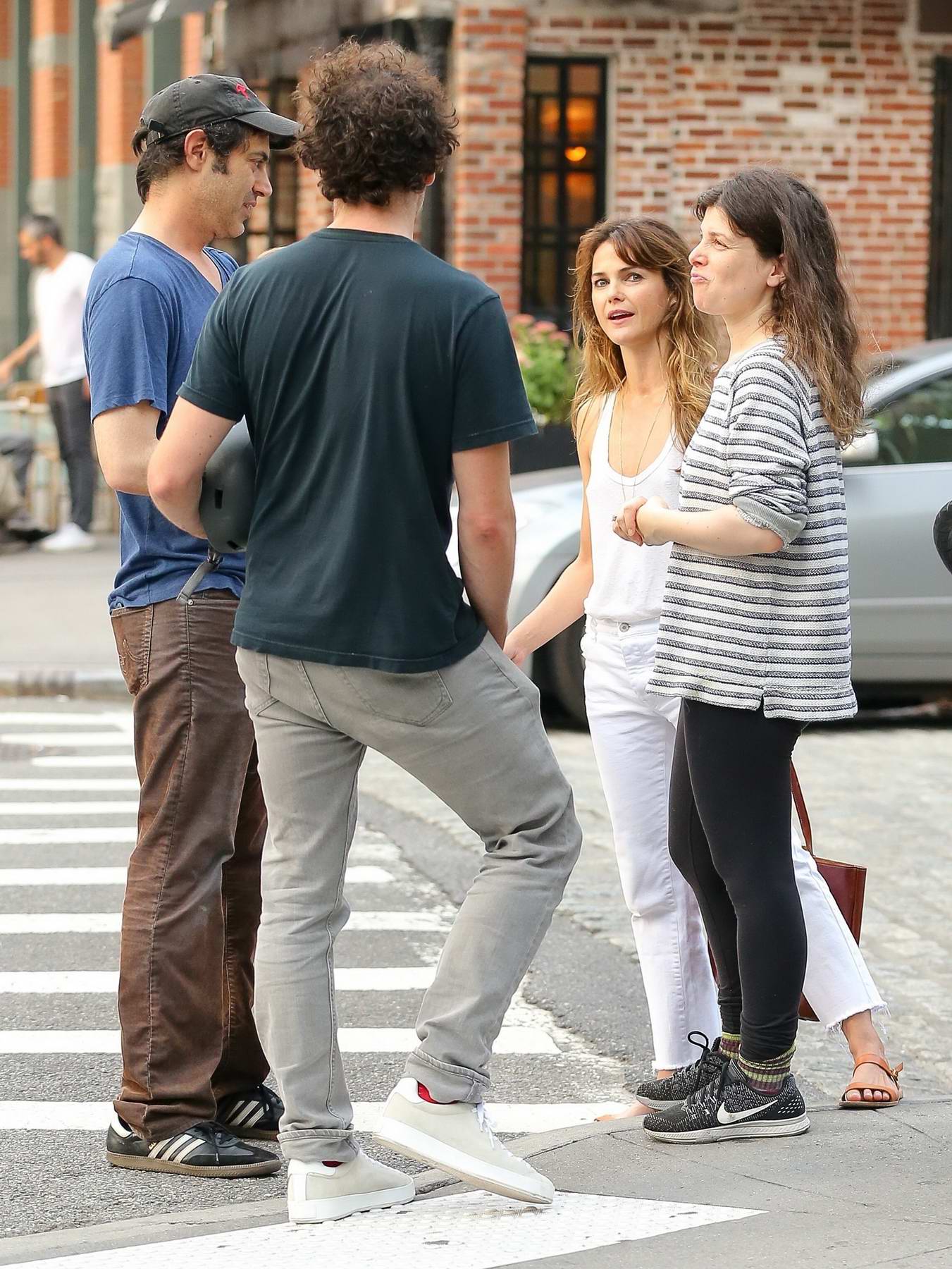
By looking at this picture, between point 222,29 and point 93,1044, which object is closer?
point 93,1044

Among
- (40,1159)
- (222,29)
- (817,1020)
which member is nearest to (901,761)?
(817,1020)

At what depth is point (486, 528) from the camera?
3.33 metres

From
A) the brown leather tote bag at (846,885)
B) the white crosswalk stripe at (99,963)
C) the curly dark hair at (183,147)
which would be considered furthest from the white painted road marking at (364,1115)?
the curly dark hair at (183,147)

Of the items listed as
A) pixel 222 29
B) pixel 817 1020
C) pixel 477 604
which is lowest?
pixel 817 1020

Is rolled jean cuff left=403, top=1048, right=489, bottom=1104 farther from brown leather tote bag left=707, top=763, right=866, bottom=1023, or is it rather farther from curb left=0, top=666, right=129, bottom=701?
curb left=0, top=666, right=129, bottom=701

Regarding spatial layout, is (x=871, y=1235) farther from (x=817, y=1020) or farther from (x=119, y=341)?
(x=119, y=341)

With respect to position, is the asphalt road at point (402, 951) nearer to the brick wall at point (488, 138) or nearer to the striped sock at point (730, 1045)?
the striped sock at point (730, 1045)

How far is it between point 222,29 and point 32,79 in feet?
22.7

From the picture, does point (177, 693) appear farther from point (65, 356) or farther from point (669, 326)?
point (65, 356)

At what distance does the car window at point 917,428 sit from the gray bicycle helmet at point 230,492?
6.09m

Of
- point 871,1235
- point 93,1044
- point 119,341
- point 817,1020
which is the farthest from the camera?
point 93,1044

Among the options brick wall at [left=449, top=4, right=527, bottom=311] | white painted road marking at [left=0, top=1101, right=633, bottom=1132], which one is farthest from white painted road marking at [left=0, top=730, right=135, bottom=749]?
brick wall at [left=449, top=4, right=527, bottom=311]

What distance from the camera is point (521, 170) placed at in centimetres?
1420

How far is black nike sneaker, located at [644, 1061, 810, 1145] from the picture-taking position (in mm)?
3828
